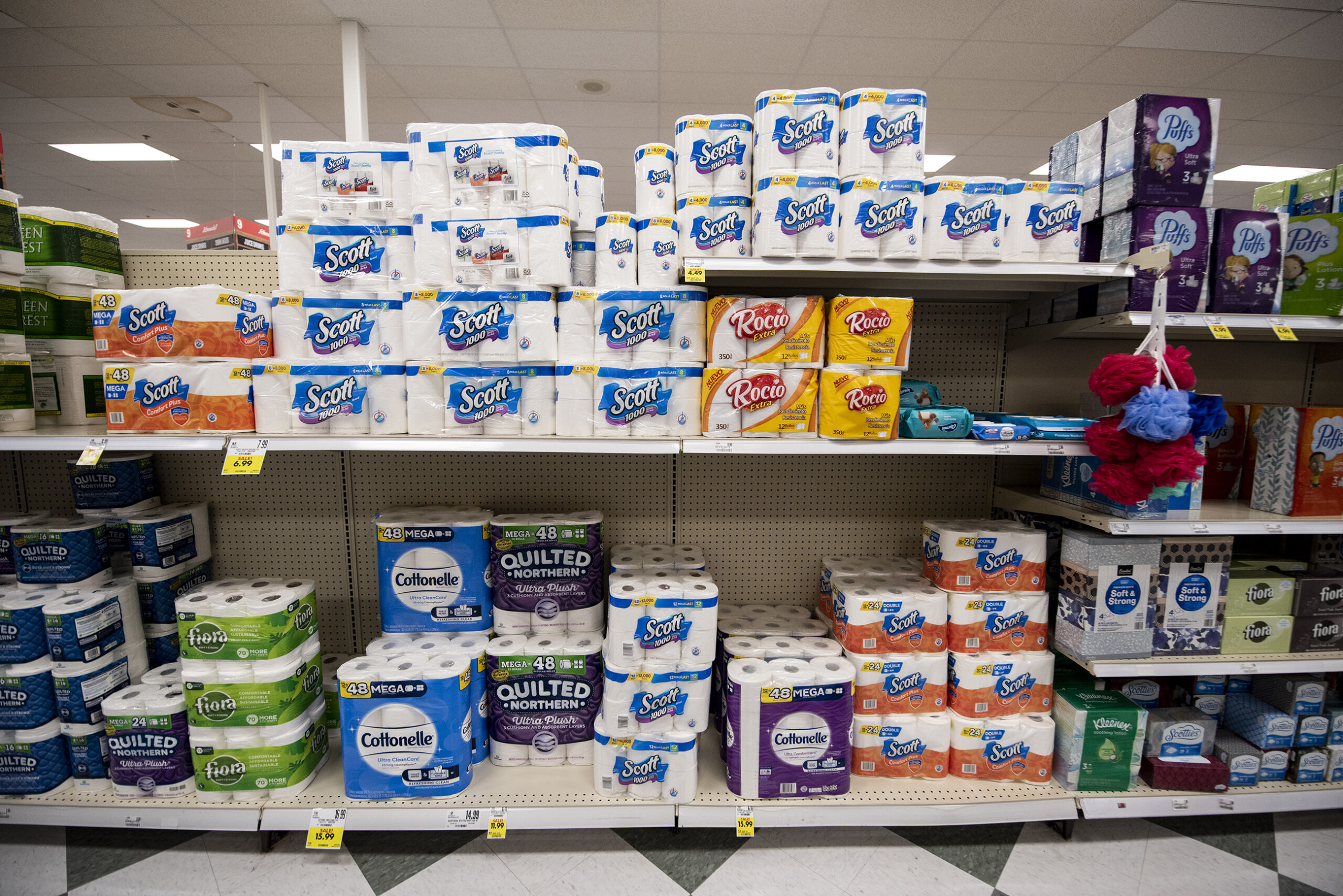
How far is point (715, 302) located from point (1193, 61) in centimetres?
469

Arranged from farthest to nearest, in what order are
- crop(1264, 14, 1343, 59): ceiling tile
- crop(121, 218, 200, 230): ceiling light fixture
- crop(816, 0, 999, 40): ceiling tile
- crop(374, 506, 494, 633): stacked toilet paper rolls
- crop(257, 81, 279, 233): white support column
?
crop(121, 218, 200, 230): ceiling light fixture
crop(257, 81, 279, 233): white support column
crop(1264, 14, 1343, 59): ceiling tile
crop(816, 0, 999, 40): ceiling tile
crop(374, 506, 494, 633): stacked toilet paper rolls

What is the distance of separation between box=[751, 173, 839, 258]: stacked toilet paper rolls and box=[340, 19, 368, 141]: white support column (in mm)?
3128

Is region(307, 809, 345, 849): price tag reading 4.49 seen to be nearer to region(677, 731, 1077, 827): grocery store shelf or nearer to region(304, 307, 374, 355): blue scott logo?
region(677, 731, 1077, 827): grocery store shelf

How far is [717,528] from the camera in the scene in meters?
2.20

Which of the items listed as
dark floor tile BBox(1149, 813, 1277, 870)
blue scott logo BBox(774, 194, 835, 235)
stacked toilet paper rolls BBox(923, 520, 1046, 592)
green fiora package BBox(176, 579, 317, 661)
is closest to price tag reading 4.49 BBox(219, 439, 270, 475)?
green fiora package BBox(176, 579, 317, 661)

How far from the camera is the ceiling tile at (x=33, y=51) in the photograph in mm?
3525

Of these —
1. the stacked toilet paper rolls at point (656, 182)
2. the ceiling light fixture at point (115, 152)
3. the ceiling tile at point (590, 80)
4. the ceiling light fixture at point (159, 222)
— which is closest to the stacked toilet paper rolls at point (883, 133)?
the stacked toilet paper rolls at point (656, 182)

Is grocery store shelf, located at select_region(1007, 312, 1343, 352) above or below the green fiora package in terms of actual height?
above

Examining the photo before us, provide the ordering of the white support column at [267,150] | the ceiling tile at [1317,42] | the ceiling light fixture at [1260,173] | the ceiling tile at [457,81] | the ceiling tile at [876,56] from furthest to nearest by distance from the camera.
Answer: the ceiling light fixture at [1260,173] → the white support column at [267,150] → the ceiling tile at [457,81] → the ceiling tile at [876,56] → the ceiling tile at [1317,42]

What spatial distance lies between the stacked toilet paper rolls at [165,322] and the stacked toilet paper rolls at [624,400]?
1019 mm

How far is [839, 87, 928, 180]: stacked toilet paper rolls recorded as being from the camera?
1564 millimetres

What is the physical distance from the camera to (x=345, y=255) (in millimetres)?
1685

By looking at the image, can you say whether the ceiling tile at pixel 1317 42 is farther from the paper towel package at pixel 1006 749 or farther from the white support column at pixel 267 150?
the white support column at pixel 267 150

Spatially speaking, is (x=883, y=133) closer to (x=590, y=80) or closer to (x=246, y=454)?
(x=246, y=454)
